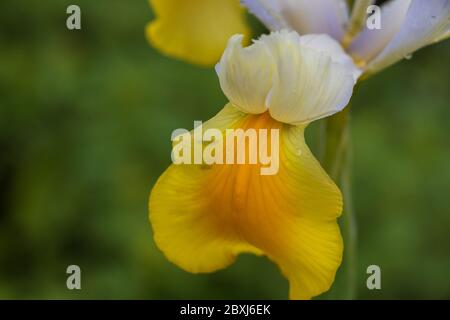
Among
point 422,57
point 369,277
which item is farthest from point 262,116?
point 422,57

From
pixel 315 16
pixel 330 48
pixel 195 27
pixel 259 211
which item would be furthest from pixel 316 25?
pixel 259 211

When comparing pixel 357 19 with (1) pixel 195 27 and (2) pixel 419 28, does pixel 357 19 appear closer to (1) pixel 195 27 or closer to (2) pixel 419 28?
(2) pixel 419 28

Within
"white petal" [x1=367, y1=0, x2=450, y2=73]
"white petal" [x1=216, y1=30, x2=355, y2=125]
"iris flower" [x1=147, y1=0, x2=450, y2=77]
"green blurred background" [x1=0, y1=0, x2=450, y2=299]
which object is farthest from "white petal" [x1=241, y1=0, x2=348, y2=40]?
"green blurred background" [x1=0, y1=0, x2=450, y2=299]

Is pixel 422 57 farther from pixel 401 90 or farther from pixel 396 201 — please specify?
pixel 396 201

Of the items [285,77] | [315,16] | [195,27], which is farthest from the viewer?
[195,27]
